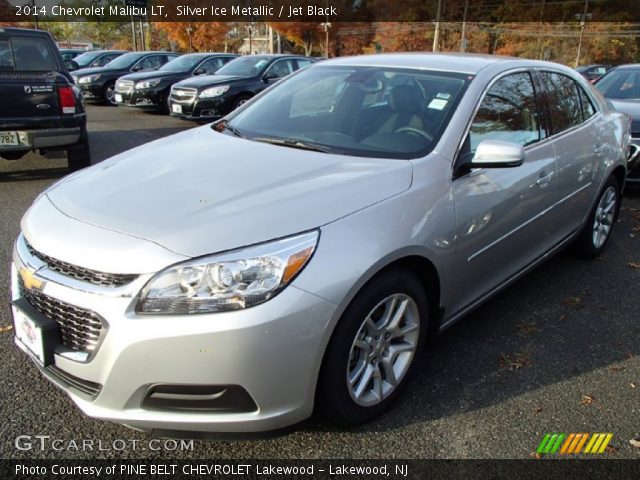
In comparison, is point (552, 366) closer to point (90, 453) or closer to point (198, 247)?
point (198, 247)

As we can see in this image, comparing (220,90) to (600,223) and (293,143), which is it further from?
(293,143)

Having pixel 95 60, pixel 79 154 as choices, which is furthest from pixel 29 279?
pixel 95 60

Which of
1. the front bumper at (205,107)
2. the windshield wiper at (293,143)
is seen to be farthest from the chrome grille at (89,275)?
the front bumper at (205,107)

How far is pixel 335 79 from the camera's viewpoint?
11.3 feet

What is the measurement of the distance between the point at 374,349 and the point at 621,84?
710cm

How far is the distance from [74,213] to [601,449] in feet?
8.19

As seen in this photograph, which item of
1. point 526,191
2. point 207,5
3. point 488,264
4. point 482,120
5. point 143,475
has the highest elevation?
point 207,5

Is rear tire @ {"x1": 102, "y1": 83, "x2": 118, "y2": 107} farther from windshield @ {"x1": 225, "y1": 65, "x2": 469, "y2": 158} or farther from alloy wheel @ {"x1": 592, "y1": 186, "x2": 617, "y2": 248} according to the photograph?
alloy wheel @ {"x1": 592, "y1": 186, "x2": 617, "y2": 248}

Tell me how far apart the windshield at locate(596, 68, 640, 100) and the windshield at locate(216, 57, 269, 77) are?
22.7 ft

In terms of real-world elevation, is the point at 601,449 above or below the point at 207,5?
below

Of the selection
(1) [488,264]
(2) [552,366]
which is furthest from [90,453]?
(2) [552,366]

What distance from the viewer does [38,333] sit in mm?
2045

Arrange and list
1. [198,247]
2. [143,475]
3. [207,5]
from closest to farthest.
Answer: [198,247]
[143,475]
[207,5]

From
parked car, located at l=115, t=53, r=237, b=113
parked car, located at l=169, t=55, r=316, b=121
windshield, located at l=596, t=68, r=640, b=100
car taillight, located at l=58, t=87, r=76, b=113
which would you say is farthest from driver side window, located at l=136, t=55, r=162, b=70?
windshield, located at l=596, t=68, r=640, b=100
